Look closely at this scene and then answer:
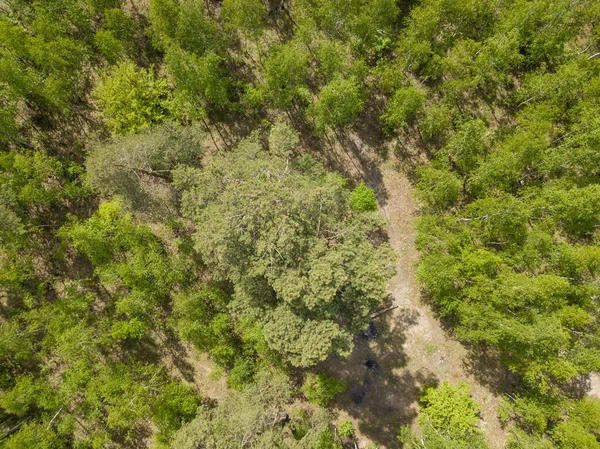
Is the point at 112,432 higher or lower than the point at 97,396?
lower

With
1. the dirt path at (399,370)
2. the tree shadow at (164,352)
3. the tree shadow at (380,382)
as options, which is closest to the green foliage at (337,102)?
the dirt path at (399,370)

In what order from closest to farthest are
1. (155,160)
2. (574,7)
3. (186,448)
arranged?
(186,448) → (155,160) → (574,7)

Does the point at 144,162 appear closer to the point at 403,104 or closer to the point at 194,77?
the point at 194,77

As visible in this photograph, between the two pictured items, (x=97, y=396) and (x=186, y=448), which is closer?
(x=186, y=448)

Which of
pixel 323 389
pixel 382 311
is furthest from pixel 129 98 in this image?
pixel 323 389

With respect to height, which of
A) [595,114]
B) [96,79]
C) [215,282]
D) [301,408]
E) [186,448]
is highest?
[96,79]

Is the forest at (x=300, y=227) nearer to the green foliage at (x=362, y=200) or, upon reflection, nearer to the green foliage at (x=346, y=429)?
the green foliage at (x=362, y=200)

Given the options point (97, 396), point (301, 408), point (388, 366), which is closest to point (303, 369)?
point (301, 408)

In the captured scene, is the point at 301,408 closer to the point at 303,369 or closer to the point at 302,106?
the point at 303,369
